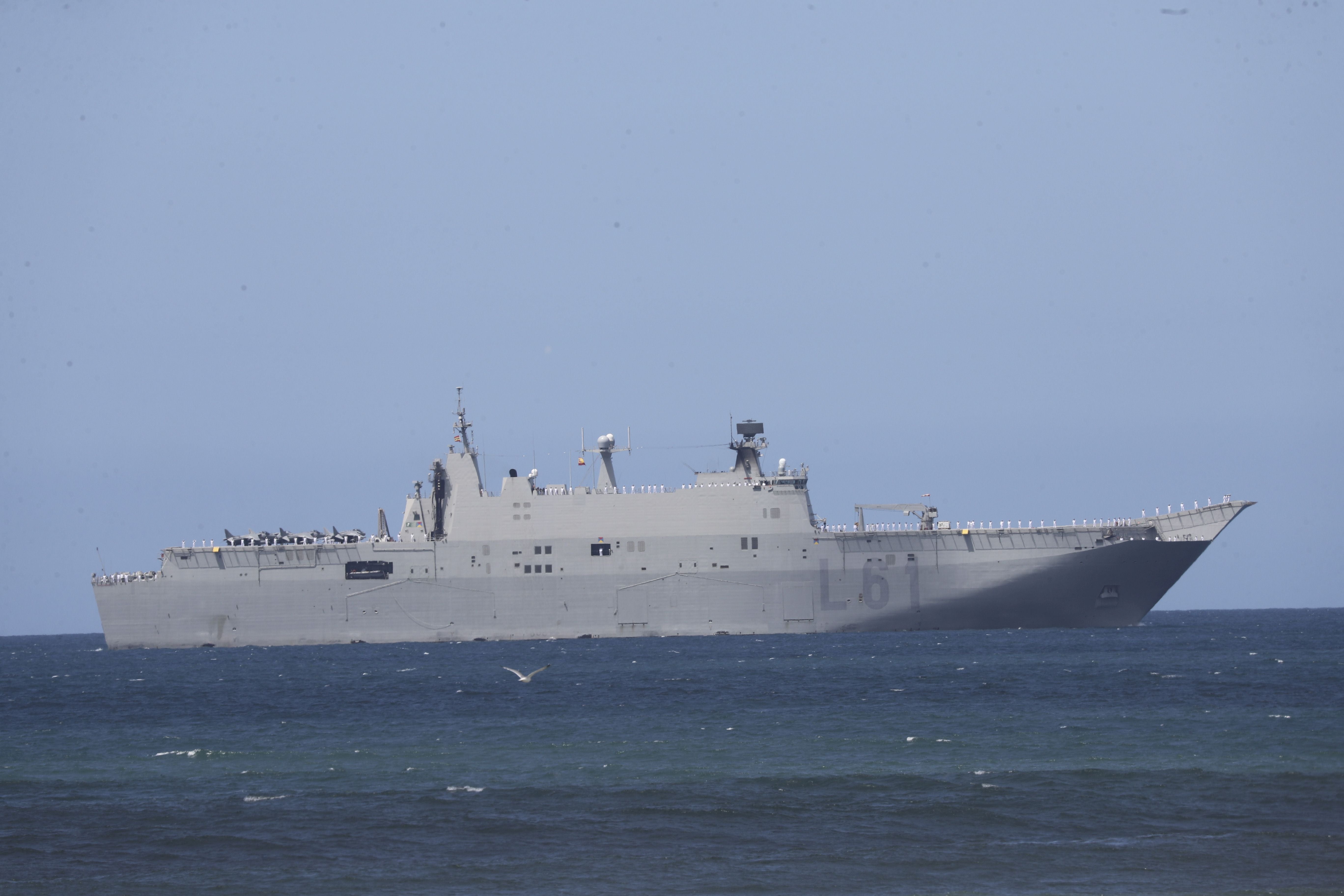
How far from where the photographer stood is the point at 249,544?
204 ft

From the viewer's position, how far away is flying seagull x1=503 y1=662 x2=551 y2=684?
4216cm

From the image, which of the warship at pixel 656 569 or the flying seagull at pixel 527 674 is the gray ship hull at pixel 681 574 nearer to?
the warship at pixel 656 569

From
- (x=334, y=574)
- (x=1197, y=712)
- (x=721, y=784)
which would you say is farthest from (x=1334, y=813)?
(x=334, y=574)

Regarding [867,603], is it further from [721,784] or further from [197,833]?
[197,833]

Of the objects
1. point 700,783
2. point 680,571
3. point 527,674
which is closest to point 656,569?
point 680,571

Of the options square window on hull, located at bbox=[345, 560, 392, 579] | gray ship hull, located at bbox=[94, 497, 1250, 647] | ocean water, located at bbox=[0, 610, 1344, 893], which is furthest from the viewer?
square window on hull, located at bbox=[345, 560, 392, 579]

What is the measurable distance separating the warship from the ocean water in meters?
8.93

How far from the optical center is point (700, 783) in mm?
24922

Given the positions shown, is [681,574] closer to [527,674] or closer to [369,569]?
[527,674]

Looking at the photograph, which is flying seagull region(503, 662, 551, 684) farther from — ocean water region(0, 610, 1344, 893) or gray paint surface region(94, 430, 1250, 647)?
gray paint surface region(94, 430, 1250, 647)

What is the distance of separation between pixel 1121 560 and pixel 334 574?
1357 inches

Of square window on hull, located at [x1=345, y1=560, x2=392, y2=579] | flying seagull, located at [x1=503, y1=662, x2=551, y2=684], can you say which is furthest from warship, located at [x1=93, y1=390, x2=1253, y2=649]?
flying seagull, located at [x1=503, y1=662, x2=551, y2=684]

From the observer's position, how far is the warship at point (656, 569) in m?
56.1

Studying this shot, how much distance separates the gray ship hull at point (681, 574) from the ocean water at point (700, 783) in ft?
28.8
